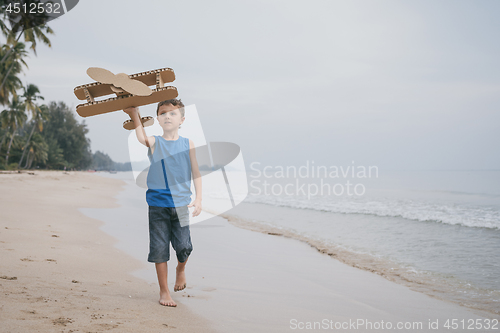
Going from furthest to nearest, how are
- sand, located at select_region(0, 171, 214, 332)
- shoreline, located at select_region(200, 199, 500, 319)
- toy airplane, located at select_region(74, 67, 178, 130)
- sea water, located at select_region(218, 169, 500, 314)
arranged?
sea water, located at select_region(218, 169, 500, 314) < shoreline, located at select_region(200, 199, 500, 319) < toy airplane, located at select_region(74, 67, 178, 130) < sand, located at select_region(0, 171, 214, 332)

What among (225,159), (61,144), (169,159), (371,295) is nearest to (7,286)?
(169,159)

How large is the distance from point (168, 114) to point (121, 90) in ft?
1.50

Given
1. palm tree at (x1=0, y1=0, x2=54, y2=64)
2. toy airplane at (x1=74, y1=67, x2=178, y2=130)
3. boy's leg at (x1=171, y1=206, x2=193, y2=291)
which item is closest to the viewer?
toy airplane at (x1=74, y1=67, x2=178, y2=130)

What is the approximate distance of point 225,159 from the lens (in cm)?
386

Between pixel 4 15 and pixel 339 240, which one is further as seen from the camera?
pixel 4 15

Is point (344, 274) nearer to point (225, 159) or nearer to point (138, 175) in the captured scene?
point (225, 159)

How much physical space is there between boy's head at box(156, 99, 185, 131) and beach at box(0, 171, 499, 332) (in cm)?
155

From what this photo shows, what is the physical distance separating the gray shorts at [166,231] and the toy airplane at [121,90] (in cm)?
92

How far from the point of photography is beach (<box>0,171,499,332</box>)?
236 cm

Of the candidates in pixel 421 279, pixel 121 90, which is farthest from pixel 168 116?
pixel 421 279

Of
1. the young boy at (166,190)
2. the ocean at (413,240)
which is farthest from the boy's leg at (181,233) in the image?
the ocean at (413,240)

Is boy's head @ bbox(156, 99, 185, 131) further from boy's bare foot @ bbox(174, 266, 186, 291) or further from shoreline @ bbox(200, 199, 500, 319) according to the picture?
shoreline @ bbox(200, 199, 500, 319)

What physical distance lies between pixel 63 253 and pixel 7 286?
148 centimetres

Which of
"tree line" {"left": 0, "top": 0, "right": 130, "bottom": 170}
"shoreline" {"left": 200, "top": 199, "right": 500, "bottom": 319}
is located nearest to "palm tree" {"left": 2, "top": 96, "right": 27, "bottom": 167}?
"tree line" {"left": 0, "top": 0, "right": 130, "bottom": 170}
